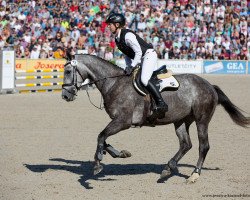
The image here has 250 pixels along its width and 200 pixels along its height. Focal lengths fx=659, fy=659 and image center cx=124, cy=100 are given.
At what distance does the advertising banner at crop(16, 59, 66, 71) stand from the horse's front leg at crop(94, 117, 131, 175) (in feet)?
55.7

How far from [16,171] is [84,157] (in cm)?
180

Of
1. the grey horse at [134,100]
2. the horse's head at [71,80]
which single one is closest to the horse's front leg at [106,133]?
the grey horse at [134,100]

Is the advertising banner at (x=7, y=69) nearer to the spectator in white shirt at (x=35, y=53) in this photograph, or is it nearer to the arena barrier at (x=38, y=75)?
the arena barrier at (x=38, y=75)

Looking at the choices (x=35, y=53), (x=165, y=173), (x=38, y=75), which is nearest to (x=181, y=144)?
(x=165, y=173)

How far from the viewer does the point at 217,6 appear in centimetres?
3838

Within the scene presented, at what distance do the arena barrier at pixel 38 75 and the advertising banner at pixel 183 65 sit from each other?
24.7 ft

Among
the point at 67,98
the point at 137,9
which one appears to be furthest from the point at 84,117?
the point at 137,9

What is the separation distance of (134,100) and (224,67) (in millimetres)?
26364

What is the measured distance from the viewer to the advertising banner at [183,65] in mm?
33969

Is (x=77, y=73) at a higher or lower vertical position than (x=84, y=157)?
higher

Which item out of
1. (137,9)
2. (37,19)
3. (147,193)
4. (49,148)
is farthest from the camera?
(137,9)

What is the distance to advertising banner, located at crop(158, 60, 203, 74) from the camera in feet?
111

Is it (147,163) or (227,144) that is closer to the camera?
(147,163)

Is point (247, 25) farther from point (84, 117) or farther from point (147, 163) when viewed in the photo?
point (147, 163)
